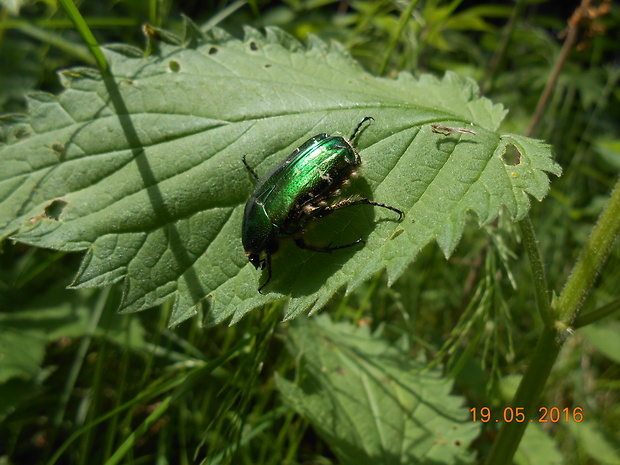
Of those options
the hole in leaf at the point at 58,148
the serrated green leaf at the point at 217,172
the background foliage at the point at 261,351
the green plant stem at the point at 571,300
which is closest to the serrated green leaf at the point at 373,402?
the background foliage at the point at 261,351

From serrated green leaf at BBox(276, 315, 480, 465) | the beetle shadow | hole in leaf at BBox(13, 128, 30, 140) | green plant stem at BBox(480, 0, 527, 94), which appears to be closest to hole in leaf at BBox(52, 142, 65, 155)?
hole in leaf at BBox(13, 128, 30, 140)

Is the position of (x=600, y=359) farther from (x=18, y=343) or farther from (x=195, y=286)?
(x=18, y=343)

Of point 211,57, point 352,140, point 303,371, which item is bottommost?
point 303,371

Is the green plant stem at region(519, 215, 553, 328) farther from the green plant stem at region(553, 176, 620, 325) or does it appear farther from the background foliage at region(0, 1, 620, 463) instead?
the background foliage at region(0, 1, 620, 463)

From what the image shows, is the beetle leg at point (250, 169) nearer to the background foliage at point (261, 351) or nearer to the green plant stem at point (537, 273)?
the background foliage at point (261, 351)

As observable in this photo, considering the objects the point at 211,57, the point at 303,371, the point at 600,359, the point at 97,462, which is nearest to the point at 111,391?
the point at 97,462

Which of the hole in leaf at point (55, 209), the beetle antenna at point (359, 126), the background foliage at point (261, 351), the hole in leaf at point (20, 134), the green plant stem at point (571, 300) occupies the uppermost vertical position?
the hole in leaf at point (20, 134)

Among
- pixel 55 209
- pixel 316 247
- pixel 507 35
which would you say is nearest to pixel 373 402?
pixel 316 247

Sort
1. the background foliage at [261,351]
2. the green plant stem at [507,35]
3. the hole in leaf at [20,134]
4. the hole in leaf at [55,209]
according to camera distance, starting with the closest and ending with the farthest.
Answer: the hole in leaf at [55,209] → the hole in leaf at [20,134] → the background foliage at [261,351] → the green plant stem at [507,35]
